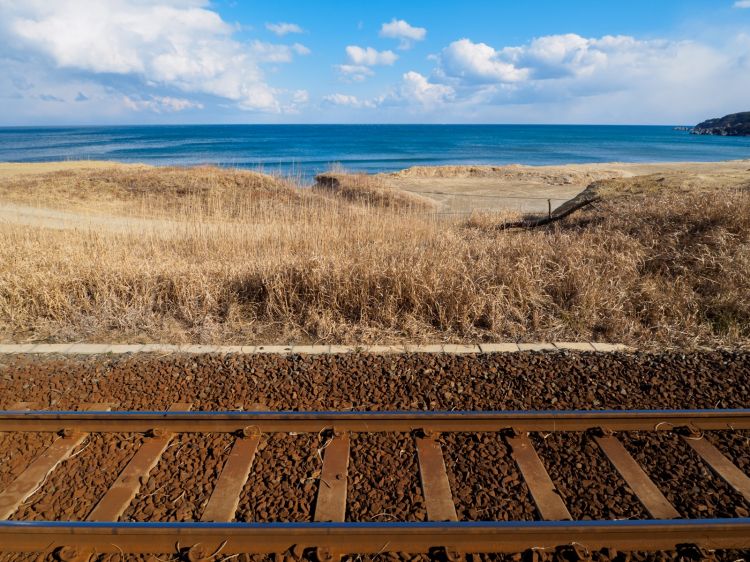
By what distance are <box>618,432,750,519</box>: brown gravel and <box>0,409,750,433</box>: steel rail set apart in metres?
0.15

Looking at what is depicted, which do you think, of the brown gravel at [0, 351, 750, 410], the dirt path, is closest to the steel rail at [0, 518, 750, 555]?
the brown gravel at [0, 351, 750, 410]

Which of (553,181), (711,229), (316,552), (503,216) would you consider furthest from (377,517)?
(553,181)

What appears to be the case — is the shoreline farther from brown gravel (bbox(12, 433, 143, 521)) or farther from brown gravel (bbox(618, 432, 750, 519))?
brown gravel (bbox(12, 433, 143, 521))

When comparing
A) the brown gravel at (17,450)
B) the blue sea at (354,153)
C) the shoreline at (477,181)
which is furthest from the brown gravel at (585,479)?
the blue sea at (354,153)

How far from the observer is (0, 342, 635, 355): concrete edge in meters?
5.44

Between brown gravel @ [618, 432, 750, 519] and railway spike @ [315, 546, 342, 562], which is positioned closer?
railway spike @ [315, 546, 342, 562]

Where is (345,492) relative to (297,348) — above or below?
below

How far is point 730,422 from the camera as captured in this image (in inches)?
161

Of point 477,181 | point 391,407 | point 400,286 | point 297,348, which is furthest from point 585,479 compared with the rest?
point 477,181

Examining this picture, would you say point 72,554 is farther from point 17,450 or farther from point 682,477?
point 682,477

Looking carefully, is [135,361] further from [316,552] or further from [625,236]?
[625,236]

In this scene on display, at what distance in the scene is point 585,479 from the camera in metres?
3.50

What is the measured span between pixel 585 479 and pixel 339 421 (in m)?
1.79

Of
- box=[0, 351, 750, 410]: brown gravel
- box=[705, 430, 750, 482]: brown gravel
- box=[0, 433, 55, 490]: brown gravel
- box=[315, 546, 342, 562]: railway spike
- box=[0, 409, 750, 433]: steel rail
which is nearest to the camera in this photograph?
box=[315, 546, 342, 562]: railway spike
